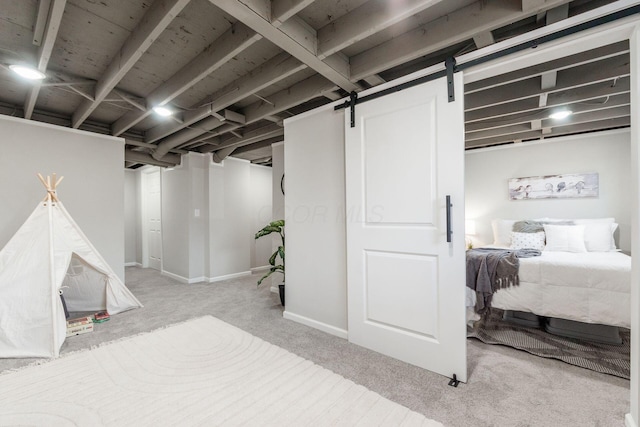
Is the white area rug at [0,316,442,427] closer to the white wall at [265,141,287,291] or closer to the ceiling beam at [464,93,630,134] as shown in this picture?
the white wall at [265,141,287,291]

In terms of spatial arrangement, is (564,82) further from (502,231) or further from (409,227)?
(502,231)

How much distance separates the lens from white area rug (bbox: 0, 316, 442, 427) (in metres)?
1.55

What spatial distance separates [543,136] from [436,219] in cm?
362

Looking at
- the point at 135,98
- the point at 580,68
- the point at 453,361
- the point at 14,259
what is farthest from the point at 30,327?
the point at 580,68

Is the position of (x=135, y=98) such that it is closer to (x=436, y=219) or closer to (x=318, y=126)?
(x=318, y=126)

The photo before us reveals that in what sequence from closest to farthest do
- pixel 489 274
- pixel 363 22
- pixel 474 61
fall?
pixel 363 22 < pixel 474 61 < pixel 489 274

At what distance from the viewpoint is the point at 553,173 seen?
4223mm

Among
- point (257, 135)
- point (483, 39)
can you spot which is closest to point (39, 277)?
point (257, 135)

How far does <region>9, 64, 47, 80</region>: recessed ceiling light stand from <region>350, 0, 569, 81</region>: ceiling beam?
2.48m

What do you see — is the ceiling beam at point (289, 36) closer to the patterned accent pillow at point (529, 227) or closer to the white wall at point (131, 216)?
the patterned accent pillow at point (529, 227)

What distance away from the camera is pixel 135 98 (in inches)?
117

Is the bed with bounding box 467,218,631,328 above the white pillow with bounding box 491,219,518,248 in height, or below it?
below

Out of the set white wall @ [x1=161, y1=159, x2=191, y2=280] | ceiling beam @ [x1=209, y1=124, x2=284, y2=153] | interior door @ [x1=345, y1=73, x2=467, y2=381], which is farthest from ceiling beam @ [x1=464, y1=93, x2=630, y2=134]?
white wall @ [x1=161, y1=159, x2=191, y2=280]

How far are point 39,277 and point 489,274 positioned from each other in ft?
13.2
